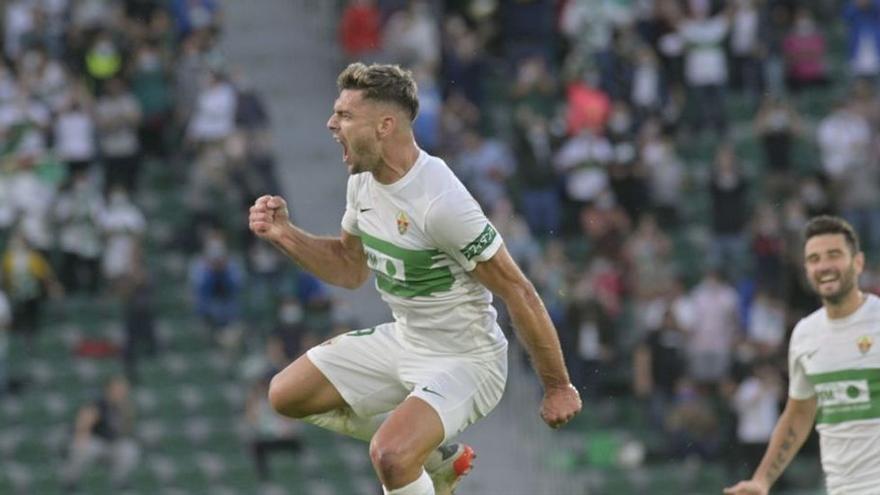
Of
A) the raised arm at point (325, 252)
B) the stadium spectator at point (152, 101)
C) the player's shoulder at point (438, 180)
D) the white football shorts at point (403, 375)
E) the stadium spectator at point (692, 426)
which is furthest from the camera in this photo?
the stadium spectator at point (152, 101)

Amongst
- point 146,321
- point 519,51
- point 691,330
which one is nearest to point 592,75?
point 519,51

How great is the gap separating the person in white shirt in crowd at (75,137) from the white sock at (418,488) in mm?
11271

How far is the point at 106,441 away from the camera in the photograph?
60.0ft

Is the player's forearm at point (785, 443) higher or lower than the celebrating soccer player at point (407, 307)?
lower

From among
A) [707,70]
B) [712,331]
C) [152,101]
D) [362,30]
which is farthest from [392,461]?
[362,30]

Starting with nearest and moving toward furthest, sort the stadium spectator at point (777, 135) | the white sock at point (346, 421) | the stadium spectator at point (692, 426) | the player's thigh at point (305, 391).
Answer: the player's thigh at point (305, 391), the white sock at point (346, 421), the stadium spectator at point (692, 426), the stadium spectator at point (777, 135)

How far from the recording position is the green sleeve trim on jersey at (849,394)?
10156 mm

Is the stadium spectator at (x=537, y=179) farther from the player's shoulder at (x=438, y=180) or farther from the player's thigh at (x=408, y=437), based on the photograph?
the player's thigh at (x=408, y=437)

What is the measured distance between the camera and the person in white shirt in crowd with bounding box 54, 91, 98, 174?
20.0 metres

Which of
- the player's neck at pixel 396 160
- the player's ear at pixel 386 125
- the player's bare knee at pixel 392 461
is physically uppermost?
the player's ear at pixel 386 125

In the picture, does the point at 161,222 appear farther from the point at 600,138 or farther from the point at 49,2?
the point at 600,138

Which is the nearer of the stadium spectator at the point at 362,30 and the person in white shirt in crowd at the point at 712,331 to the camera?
the person in white shirt in crowd at the point at 712,331

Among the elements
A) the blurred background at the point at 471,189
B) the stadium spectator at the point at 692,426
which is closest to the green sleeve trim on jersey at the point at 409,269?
the blurred background at the point at 471,189

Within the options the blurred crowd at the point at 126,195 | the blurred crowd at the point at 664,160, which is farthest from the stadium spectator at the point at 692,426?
the blurred crowd at the point at 126,195
